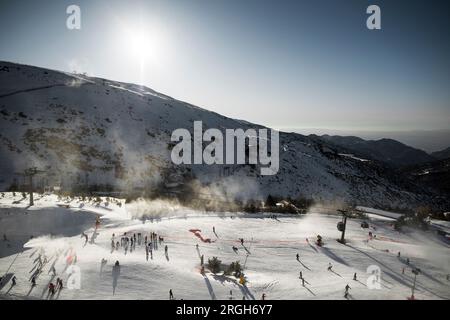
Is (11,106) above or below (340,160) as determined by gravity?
above

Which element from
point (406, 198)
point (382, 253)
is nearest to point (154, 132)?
point (382, 253)
